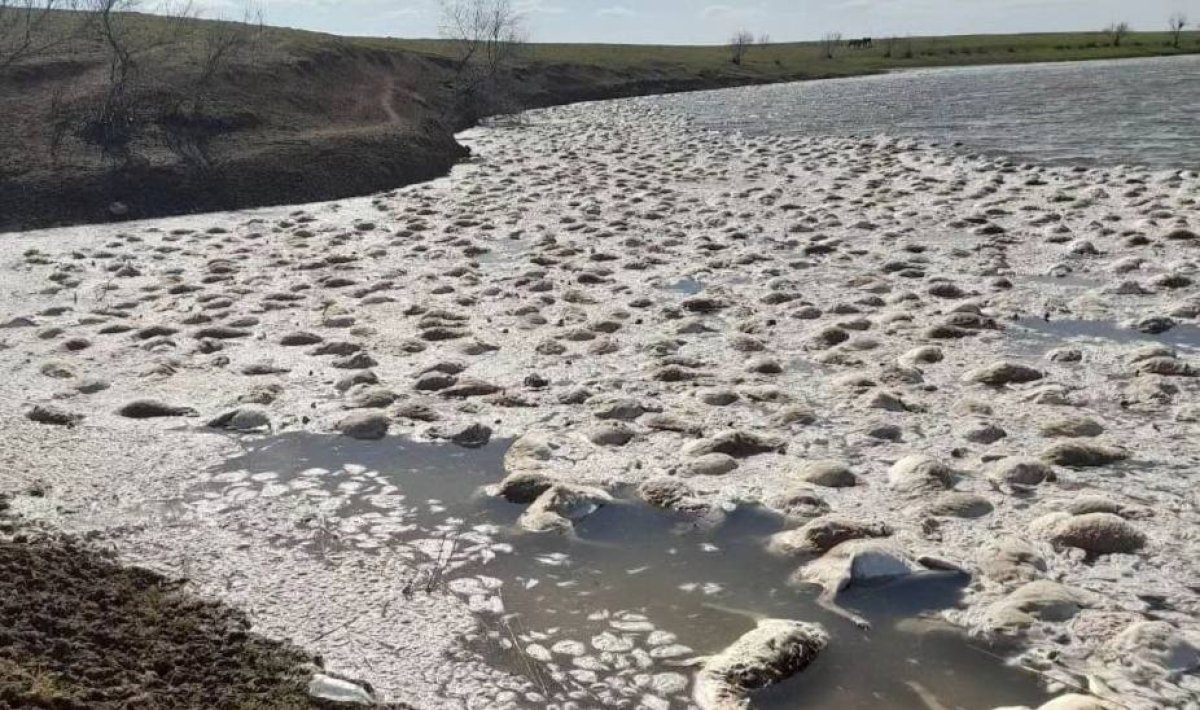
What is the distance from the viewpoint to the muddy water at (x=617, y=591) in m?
3.37

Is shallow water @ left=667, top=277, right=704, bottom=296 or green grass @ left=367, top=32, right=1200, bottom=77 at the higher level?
green grass @ left=367, top=32, right=1200, bottom=77

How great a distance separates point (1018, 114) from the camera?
32750 millimetres

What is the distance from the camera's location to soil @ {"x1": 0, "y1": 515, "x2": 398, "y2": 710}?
3123 mm

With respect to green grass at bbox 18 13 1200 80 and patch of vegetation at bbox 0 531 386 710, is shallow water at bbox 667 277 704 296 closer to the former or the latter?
patch of vegetation at bbox 0 531 386 710

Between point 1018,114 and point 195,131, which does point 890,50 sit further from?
point 195,131

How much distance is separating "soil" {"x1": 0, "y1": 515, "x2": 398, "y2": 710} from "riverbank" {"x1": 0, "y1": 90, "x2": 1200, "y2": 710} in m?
0.17

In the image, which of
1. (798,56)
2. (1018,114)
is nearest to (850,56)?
(798,56)

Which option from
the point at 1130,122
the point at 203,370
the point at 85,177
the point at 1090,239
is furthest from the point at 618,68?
the point at 203,370

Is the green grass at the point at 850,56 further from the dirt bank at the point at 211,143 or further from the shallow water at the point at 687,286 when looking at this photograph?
the shallow water at the point at 687,286

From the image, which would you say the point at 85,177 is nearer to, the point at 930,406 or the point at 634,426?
the point at 634,426

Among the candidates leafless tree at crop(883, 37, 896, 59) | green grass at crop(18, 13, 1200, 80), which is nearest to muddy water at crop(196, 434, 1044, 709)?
green grass at crop(18, 13, 1200, 80)

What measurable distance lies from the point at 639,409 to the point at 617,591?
2.18 m

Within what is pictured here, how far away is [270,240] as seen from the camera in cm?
1345

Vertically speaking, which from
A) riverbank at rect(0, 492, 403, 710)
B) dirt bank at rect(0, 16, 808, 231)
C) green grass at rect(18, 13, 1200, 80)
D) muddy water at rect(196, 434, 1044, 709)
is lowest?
muddy water at rect(196, 434, 1044, 709)
